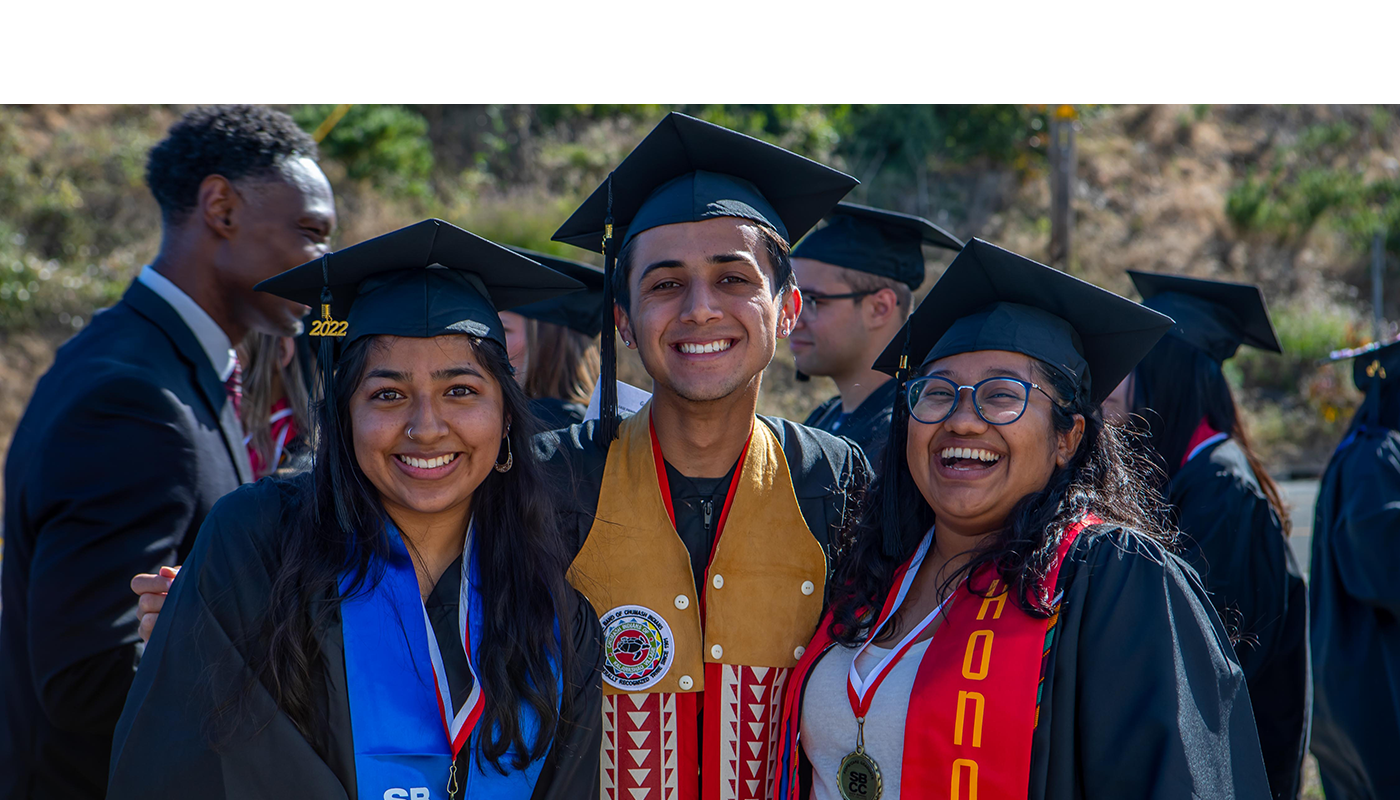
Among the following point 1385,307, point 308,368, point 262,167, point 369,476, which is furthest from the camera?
point 1385,307

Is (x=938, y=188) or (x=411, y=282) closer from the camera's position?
(x=411, y=282)

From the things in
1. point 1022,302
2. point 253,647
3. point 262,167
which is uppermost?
point 262,167

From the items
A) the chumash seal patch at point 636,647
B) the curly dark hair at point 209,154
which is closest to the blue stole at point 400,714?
the chumash seal patch at point 636,647

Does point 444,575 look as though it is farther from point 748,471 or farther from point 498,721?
point 748,471

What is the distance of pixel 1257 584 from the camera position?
3.62 m

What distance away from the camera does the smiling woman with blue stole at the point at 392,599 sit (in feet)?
6.68

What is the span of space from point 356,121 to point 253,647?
2015 centimetres

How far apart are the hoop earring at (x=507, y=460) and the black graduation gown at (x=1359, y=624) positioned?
10.4ft

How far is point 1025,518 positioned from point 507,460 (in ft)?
3.95

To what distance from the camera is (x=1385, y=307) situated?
882 inches

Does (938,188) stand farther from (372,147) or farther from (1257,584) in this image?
(1257,584)

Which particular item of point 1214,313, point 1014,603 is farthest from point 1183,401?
point 1014,603

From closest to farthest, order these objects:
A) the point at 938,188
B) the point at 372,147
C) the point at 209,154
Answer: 1. the point at 209,154
2. the point at 372,147
3. the point at 938,188

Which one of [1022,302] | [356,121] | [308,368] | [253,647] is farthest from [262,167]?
[356,121]
